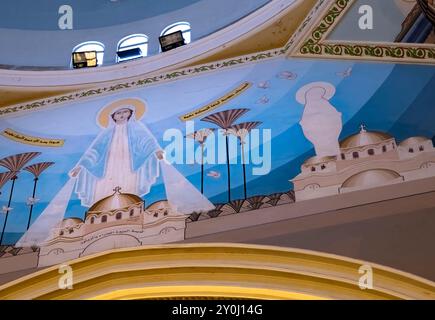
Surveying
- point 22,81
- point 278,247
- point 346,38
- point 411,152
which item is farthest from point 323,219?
point 22,81

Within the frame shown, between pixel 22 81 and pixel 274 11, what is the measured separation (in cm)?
315

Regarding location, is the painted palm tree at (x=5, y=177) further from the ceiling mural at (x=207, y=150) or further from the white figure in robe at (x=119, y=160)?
the white figure in robe at (x=119, y=160)

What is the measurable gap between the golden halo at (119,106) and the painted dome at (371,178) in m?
2.78

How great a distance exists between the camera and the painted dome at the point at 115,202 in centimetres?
862

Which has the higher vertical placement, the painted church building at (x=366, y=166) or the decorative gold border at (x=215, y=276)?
the painted church building at (x=366, y=166)

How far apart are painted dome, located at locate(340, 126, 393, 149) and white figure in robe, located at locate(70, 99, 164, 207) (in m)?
1.94

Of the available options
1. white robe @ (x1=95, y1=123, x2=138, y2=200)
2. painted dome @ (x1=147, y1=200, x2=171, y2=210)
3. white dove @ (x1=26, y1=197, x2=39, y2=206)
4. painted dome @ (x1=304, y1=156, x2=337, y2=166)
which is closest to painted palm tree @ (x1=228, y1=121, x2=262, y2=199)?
painted dome @ (x1=304, y1=156, x2=337, y2=166)

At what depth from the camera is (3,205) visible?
29.5 feet

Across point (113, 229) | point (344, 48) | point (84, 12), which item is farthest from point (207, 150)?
point (84, 12)

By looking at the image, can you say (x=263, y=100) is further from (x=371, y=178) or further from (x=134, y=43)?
(x=134, y=43)

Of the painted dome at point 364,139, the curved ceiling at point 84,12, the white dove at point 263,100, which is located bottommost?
the painted dome at point 364,139

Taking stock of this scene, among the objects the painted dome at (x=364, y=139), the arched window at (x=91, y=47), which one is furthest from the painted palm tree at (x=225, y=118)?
the arched window at (x=91, y=47)

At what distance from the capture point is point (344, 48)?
31.6 ft
